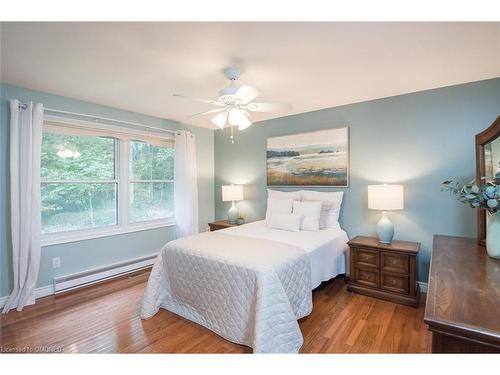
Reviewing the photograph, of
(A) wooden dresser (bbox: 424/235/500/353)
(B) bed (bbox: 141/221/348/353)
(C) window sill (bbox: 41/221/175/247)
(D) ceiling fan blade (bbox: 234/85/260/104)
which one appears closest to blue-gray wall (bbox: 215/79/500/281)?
(B) bed (bbox: 141/221/348/353)

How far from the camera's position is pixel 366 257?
2.67 meters

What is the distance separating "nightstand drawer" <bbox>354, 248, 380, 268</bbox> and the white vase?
3.44 feet

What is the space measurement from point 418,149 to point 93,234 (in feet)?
13.0

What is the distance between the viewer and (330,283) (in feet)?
9.85

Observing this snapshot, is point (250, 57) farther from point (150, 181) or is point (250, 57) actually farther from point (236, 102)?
point (150, 181)

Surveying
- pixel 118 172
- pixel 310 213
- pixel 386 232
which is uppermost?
pixel 118 172

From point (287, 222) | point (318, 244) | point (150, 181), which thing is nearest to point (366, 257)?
point (318, 244)

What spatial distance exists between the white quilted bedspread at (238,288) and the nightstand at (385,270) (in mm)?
834

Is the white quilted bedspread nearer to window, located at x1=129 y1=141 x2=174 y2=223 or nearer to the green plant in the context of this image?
the green plant

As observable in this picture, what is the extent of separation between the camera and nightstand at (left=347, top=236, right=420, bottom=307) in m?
2.42

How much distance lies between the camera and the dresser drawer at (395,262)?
8.00 ft

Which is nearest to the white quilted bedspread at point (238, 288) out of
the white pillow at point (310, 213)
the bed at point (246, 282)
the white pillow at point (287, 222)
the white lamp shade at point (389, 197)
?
the bed at point (246, 282)
